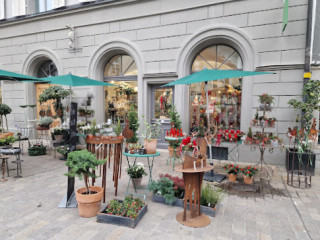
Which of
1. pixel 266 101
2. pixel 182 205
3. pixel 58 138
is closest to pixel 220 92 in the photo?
pixel 266 101

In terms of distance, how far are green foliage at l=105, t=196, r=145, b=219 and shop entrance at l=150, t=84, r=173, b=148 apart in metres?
5.04

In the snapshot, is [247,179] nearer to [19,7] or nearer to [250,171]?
[250,171]

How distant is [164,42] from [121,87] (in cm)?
268

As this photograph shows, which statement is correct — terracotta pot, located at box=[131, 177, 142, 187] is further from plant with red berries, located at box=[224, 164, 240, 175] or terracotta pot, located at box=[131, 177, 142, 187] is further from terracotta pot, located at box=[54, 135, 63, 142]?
terracotta pot, located at box=[54, 135, 63, 142]

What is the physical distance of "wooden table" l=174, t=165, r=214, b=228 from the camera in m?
3.26

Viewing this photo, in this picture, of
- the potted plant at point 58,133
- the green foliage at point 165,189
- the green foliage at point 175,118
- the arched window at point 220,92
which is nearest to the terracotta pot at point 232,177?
the green foliage at point 165,189

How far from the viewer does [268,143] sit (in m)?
5.47

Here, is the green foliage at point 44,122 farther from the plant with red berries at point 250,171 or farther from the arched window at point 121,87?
the plant with red berries at point 250,171

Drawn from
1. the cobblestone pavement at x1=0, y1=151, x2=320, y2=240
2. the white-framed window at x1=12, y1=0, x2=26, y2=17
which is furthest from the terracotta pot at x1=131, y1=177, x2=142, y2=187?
the white-framed window at x1=12, y1=0, x2=26, y2=17

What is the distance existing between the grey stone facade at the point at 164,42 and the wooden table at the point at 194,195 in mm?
4336

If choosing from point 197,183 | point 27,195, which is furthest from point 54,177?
point 197,183

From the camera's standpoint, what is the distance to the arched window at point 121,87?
361 inches

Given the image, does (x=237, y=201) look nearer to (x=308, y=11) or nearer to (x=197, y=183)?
(x=197, y=183)

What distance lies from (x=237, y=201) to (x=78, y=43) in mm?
8807
